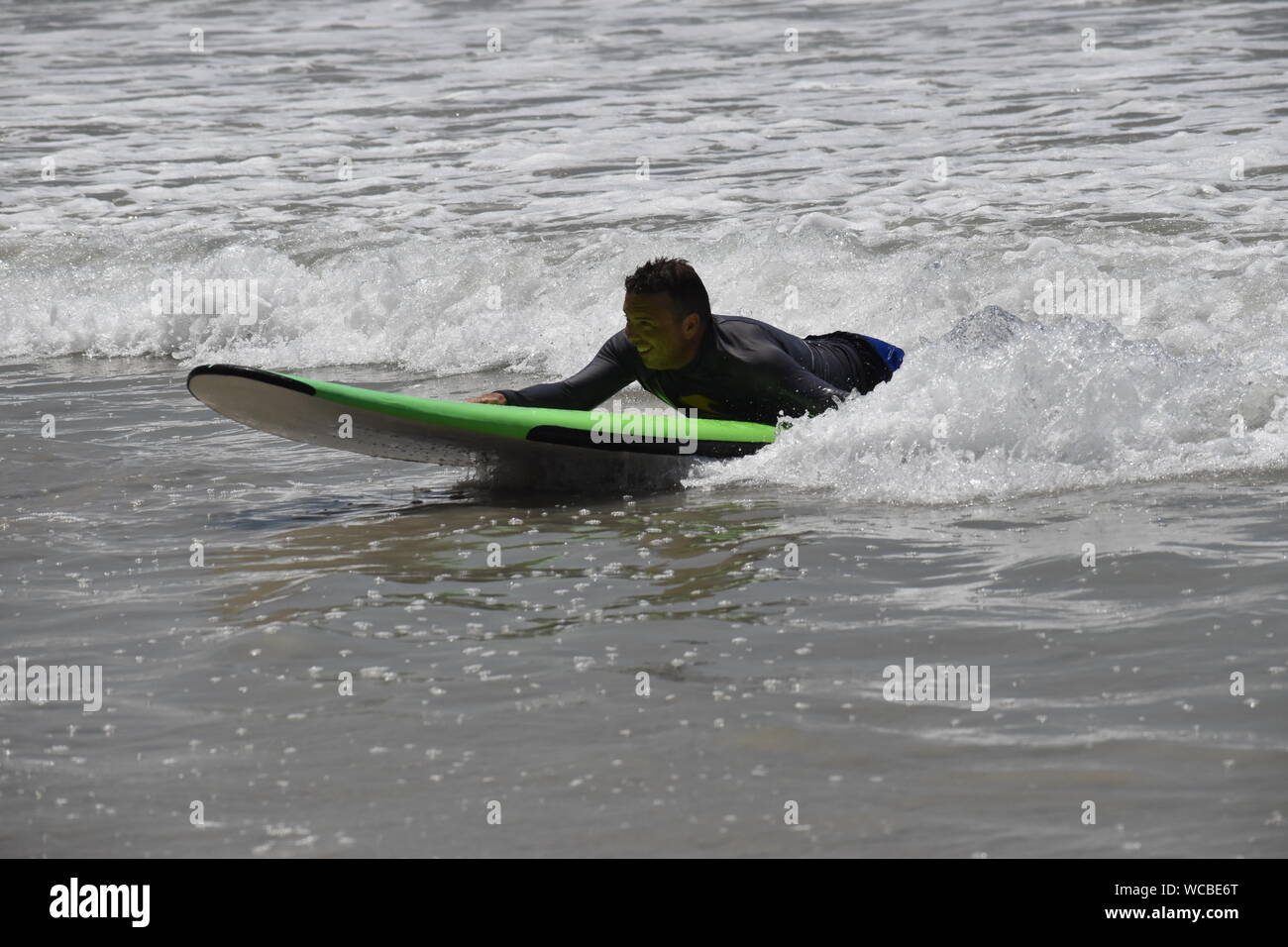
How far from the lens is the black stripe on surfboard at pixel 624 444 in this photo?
5.64 metres

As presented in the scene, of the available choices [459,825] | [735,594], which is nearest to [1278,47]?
[735,594]

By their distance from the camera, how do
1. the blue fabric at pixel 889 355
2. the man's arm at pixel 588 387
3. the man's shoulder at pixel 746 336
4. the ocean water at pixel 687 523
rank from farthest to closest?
the blue fabric at pixel 889 355, the man's arm at pixel 588 387, the man's shoulder at pixel 746 336, the ocean water at pixel 687 523

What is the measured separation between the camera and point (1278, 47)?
589 inches

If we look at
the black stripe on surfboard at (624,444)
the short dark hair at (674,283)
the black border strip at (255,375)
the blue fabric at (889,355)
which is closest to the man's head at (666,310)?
the short dark hair at (674,283)

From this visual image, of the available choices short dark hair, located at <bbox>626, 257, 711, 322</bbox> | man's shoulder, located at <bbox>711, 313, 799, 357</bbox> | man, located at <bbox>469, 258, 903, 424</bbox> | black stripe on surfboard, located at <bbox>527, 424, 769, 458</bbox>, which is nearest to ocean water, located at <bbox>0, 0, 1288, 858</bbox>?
black stripe on surfboard, located at <bbox>527, 424, 769, 458</bbox>

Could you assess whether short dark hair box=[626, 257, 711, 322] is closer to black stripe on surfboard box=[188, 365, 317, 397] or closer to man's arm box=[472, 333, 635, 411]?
man's arm box=[472, 333, 635, 411]

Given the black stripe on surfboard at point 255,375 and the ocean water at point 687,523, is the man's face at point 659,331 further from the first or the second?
the black stripe on surfboard at point 255,375

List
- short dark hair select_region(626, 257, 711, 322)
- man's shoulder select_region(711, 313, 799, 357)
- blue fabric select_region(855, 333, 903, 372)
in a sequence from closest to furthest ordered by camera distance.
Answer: short dark hair select_region(626, 257, 711, 322)
man's shoulder select_region(711, 313, 799, 357)
blue fabric select_region(855, 333, 903, 372)

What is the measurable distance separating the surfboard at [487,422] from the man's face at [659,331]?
23cm

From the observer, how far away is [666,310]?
5.37 metres

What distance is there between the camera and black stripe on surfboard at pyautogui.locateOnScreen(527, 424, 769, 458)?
222 inches

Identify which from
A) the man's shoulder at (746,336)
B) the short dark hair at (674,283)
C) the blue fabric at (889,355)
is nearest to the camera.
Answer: the short dark hair at (674,283)

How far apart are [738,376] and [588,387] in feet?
1.88
